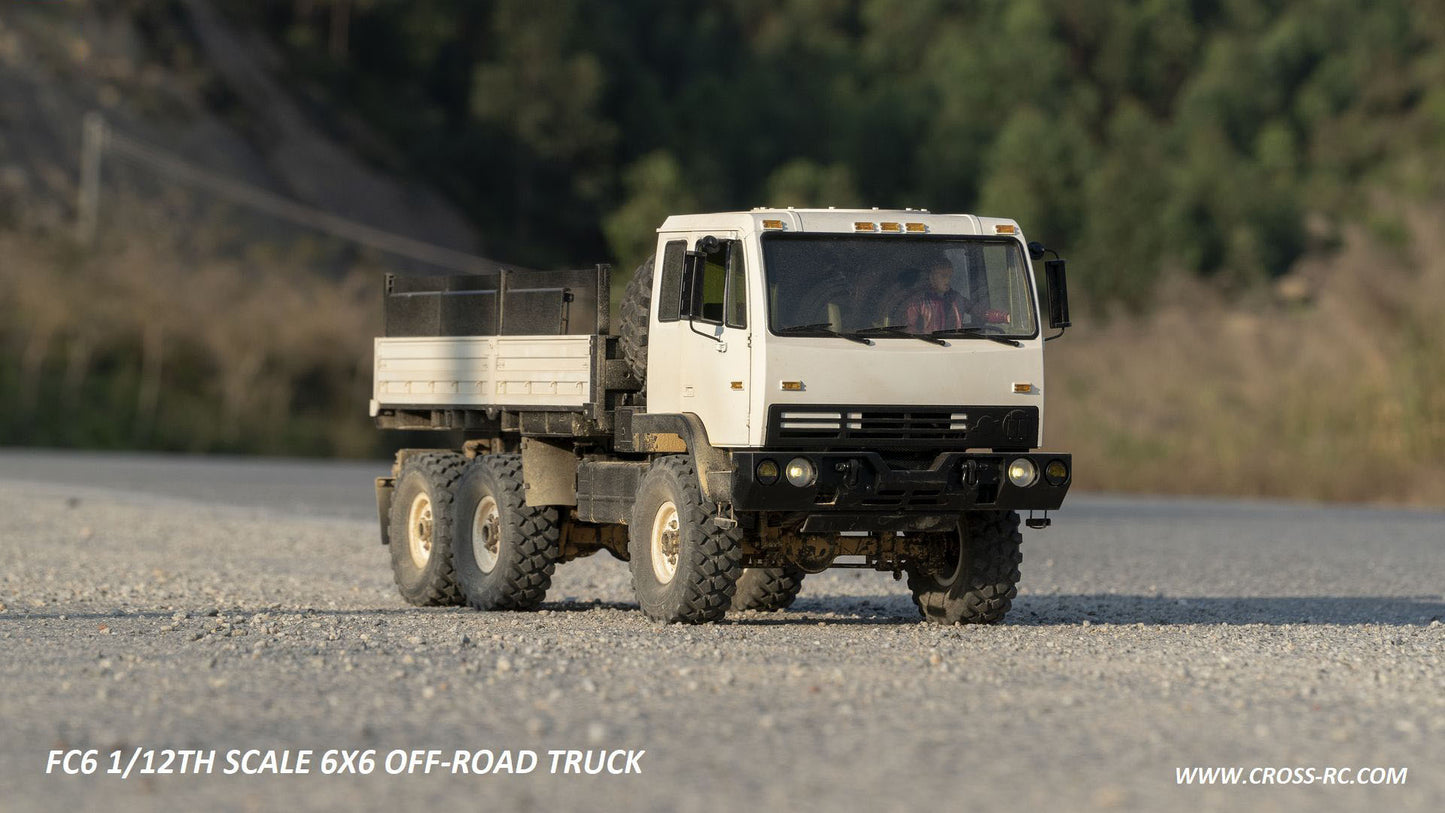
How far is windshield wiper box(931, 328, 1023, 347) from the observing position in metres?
14.2

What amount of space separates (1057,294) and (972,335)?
660 mm

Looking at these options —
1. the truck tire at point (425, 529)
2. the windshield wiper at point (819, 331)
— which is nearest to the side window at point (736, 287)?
the windshield wiper at point (819, 331)

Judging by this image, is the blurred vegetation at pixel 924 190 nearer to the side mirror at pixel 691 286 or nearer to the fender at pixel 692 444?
the fender at pixel 692 444

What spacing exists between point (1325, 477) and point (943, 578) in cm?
2793

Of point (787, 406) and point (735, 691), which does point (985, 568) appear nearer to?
point (787, 406)

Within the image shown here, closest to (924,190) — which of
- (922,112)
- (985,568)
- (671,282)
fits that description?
(922,112)

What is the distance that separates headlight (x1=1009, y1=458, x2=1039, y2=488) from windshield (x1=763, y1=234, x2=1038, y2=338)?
895mm

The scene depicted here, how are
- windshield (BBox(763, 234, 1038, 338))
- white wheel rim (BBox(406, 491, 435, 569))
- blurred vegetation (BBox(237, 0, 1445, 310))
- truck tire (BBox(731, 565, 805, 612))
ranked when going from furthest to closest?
blurred vegetation (BBox(237, 0, 1445, 310)) < white wheel rim (BBox(406, 491, 435, 569)) < truck tire (BBox(731, 565, 805, 612)) < windshield (BBox(763, 234, 1038, 338))

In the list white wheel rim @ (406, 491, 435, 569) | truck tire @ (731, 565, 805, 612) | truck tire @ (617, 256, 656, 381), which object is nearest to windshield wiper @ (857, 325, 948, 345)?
truck tire @ (617, 256, 656, 381)

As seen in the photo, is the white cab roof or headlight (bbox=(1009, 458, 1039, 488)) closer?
the white cab roof

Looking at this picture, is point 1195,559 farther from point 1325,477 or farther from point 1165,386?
point 1165,386

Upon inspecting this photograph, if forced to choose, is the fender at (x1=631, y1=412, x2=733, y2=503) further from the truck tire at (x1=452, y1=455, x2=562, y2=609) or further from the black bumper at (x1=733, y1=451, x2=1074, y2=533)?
the truck tire at (x1=452, y1=455, x2=562, y2=609)

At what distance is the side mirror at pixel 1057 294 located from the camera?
1417cm

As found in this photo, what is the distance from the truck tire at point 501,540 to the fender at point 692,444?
143 cm
